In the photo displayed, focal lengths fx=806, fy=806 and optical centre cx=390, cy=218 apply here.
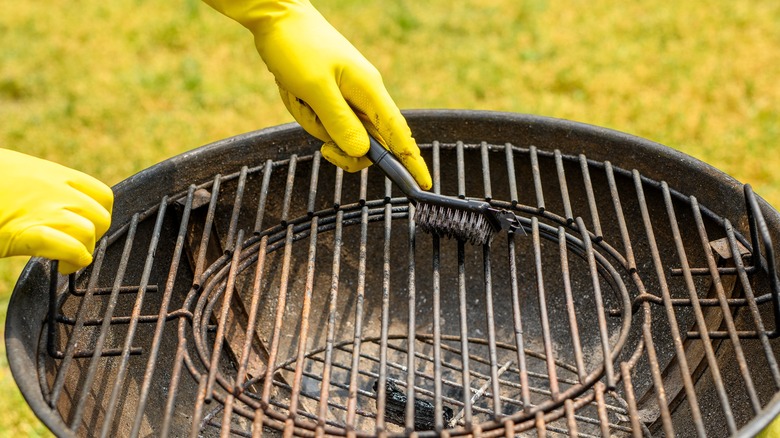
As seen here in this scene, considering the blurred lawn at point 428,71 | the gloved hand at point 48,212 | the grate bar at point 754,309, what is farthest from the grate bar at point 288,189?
the blurred lawn at point 428,71

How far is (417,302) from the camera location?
2240 mm

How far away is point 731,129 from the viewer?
3.70 m

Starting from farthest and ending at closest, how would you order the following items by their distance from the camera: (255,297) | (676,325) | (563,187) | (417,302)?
(417,302)
(563,187)
(255,297)
(676,325)

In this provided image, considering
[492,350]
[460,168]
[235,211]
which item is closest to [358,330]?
[492,350]

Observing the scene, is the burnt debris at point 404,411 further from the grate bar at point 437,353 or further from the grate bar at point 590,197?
the grate bar at point 590,197

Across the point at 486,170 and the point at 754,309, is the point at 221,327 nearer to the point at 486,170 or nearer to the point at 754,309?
the point at 486,170

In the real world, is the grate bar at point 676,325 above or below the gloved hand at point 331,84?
below

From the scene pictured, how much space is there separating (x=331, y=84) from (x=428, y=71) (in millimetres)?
2573

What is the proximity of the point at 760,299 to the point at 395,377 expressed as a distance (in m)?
0.92

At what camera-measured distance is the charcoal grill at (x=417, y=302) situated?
151 cm

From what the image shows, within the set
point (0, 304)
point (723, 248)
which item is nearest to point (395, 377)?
point (723, 248)

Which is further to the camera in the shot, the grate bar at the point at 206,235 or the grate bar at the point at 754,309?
the grate bar at the point at 206,235

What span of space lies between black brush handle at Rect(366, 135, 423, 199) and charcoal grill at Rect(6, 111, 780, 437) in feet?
0.53

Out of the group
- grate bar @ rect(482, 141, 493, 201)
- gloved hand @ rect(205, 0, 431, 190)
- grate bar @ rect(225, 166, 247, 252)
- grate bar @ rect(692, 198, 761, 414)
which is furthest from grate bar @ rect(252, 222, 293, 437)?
grate bar @ rect(692, 198, 761, 414)
